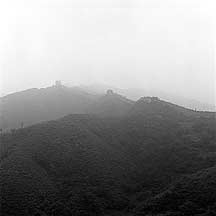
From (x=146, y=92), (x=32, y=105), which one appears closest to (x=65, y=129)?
(x=32, y=105)

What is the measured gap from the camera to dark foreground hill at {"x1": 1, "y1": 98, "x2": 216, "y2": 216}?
26266mm

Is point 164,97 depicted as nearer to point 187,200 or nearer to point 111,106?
point 111,106

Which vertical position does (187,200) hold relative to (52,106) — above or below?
below

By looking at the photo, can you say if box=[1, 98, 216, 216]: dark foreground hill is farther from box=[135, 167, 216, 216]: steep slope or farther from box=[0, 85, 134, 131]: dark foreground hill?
box=[0, 85, 134, 131]: dark foreground hill

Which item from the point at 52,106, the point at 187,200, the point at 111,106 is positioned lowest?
the point at 187,200

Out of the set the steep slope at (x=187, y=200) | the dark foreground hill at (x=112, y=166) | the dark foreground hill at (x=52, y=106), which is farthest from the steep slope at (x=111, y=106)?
the steep slope at (x=187, y=200)

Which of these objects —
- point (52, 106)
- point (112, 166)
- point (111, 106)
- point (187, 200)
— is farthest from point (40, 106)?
point (187, 200)

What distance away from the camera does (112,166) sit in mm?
35125

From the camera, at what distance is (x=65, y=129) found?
4153 cm

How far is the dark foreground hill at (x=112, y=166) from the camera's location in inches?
1034

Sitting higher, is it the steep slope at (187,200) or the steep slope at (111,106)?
the steep slope at (111,106)

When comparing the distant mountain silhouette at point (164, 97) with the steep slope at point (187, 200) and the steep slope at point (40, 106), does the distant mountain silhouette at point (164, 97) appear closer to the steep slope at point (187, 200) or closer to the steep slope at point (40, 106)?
the steep slope at point (40, 106)

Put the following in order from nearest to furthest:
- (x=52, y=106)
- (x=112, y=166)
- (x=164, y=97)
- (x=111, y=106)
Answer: (x=112, y=166) → (x=111, y=106) → (x=52, y=106) → (x=164, y=97)

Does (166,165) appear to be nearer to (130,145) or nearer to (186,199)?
(130,145)
